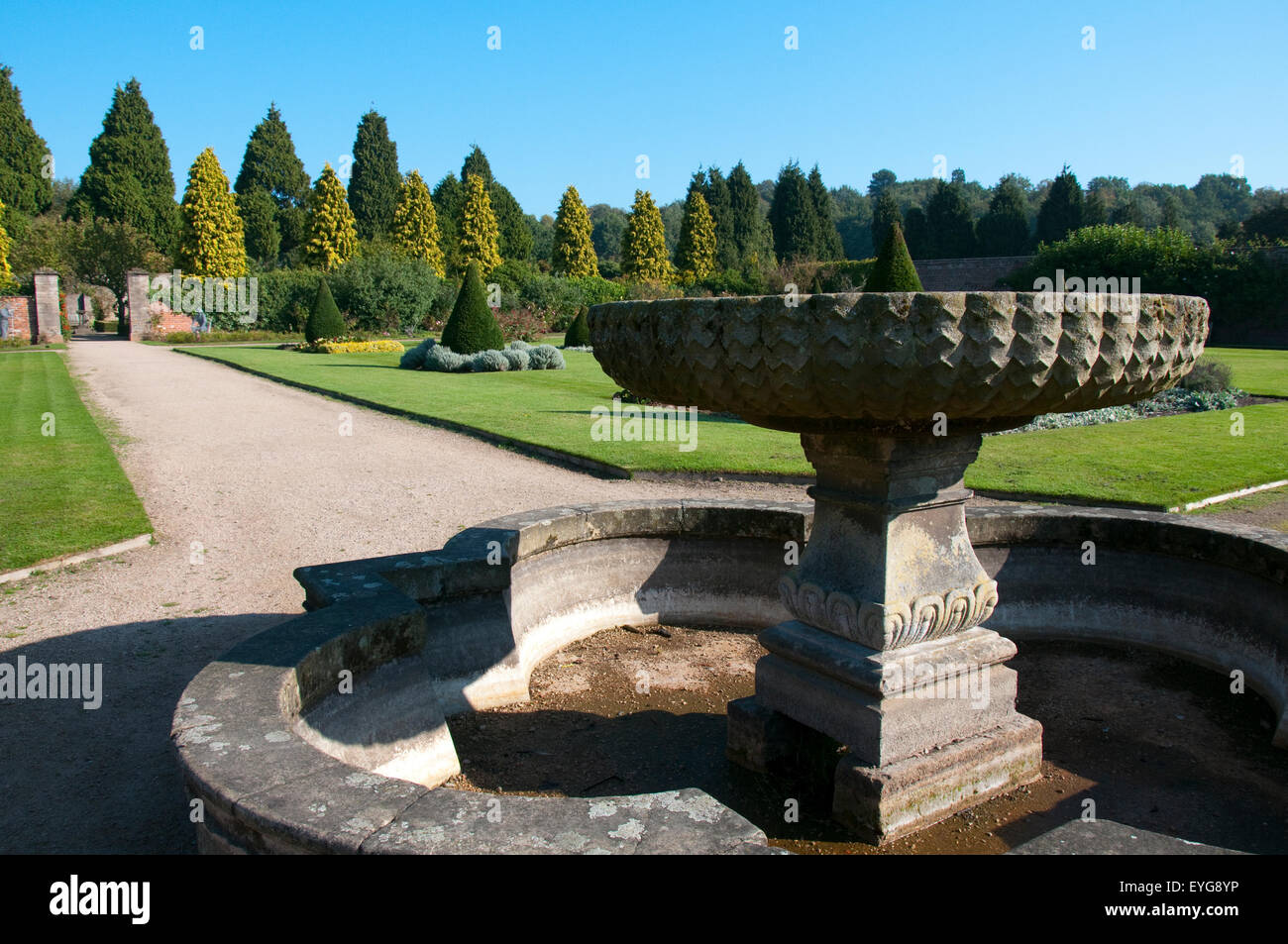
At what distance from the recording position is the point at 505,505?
8508mm

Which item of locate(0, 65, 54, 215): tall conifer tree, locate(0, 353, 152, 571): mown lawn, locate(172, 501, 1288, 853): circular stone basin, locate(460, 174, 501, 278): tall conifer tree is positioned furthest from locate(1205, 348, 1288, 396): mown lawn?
locate(0, 65, 54, 215): tall conifer tree

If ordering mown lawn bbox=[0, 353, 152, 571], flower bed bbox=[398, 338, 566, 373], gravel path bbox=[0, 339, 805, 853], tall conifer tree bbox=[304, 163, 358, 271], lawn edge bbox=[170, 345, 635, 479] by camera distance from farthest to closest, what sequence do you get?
tall conifer tree bbox=[304, 163, 358, 271]
flower bed bbox=[398, 338, 566, 373]
lawn edge bbox=[170, 345, 635, 479]
mown lawn bbox=[0, 353, 152, 571]
gravel path bbox=[0, 339, 805, 853]

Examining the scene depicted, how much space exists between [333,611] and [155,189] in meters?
63.2

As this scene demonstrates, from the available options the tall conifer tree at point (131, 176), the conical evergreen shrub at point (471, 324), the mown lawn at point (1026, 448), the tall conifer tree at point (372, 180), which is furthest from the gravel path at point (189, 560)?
the tall conifer tree at point (372, 180)

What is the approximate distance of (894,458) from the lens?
2879 millimetres

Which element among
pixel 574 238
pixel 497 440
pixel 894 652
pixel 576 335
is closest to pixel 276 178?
pixel 574 238

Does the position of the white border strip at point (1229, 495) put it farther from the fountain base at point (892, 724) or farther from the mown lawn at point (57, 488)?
the mown lawn at point (57, 488)

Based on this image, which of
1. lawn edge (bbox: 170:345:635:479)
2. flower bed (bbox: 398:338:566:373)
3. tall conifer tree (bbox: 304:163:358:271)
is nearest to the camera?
lawn edge (bbox: 170:345:635:479)

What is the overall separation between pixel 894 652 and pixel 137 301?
152 feet

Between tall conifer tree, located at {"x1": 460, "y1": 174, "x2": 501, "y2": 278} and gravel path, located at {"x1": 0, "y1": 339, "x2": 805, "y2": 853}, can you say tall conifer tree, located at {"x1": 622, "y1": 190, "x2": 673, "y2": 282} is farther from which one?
gravel path, located at {"x1": 0, "y1": 339, "x2": 805, "y2": 853}

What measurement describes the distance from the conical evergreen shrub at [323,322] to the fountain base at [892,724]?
33.6 meters

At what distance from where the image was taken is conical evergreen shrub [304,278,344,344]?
33812 mm
